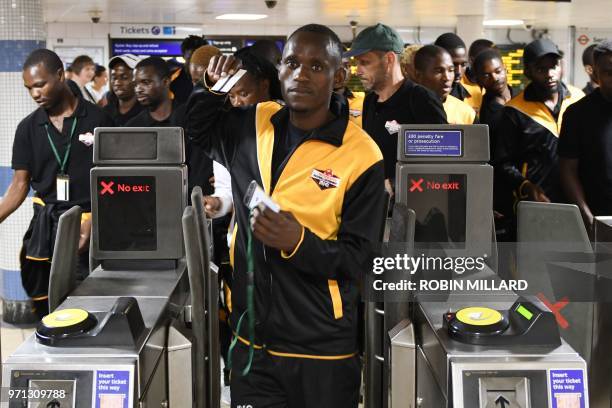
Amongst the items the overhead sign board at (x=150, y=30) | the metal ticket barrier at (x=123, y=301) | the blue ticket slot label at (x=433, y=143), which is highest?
the overhead sign board at (x=150, y=30)

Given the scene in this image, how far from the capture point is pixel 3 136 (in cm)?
620

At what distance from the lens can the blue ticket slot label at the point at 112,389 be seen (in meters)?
1.97

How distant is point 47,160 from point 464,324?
9.62 ft

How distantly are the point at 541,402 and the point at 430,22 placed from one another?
13350 millimetres

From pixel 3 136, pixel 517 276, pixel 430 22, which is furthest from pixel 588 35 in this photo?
pixel 517 276

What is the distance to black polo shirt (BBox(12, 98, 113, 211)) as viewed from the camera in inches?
172

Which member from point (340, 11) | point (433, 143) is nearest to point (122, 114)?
point (433, 143)

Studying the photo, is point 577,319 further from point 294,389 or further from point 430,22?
point 430,22

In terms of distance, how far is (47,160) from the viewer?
4.45m

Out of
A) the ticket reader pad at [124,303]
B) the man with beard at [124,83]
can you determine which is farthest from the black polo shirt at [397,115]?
the man with beard at [124,83]

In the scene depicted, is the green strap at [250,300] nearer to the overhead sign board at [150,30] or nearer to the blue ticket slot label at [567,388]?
the blue ticket slot label at [567,388]

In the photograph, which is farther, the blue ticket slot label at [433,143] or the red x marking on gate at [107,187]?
the red x marking on gate at [107,187]

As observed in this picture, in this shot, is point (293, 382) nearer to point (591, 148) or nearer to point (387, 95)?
point (387, 95)

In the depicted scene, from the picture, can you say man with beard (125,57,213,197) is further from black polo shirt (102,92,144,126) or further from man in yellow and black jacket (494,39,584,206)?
man in yellow and black jacket (494,39,584,206)
